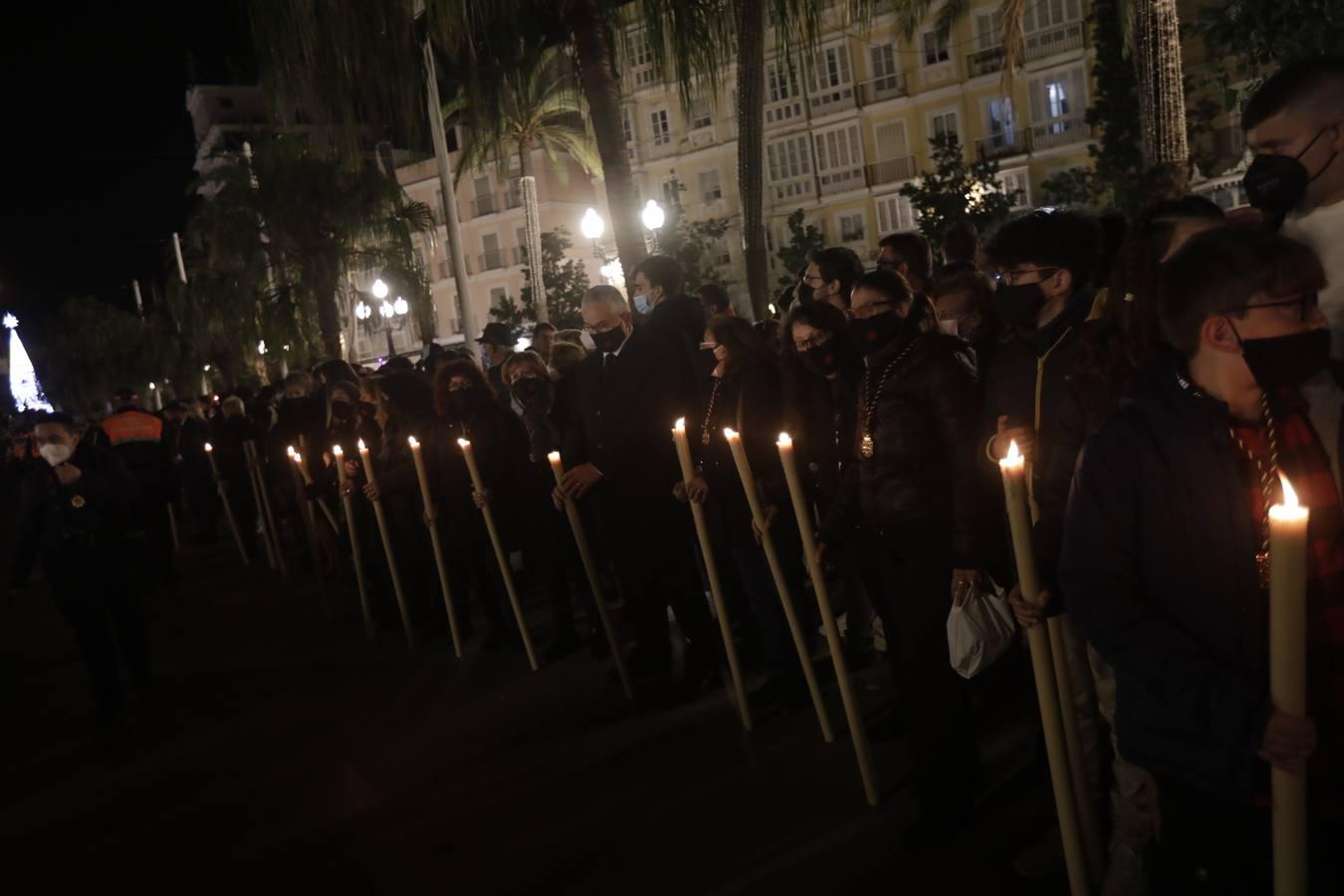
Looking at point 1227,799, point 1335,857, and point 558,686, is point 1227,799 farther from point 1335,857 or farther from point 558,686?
point 558,686

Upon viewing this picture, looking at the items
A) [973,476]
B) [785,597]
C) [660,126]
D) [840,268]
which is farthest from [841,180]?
[973,476]

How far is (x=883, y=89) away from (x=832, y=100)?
1940 millimetres

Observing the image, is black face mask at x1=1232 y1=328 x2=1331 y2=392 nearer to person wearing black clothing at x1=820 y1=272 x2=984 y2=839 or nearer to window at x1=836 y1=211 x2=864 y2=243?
person wearing black clothing at x1=820 y1=272 x2=984 y2=839

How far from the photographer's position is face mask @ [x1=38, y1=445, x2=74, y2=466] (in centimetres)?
745

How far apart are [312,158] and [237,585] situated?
13.6 m

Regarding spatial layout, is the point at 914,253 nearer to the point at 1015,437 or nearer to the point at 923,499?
the point at 923,499

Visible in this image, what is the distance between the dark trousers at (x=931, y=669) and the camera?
13.5 feet

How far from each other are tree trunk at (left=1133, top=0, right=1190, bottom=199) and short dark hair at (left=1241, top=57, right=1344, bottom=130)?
490 cm

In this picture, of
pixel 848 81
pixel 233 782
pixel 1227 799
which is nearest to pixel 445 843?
pixel 233 782

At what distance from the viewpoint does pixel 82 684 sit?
8.90 m

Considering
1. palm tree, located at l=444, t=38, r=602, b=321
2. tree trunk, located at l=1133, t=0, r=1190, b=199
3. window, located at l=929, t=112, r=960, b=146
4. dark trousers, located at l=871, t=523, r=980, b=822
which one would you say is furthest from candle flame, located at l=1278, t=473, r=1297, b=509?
window, located at l=929, t=112, r=960, b=146

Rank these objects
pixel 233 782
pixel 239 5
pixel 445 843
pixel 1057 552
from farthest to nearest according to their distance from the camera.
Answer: pixel 239 5 → pixel 233 782 → pixel 445 843 → pixel 1057 552

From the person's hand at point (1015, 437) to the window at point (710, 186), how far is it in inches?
1542

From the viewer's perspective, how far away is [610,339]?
642 cm
